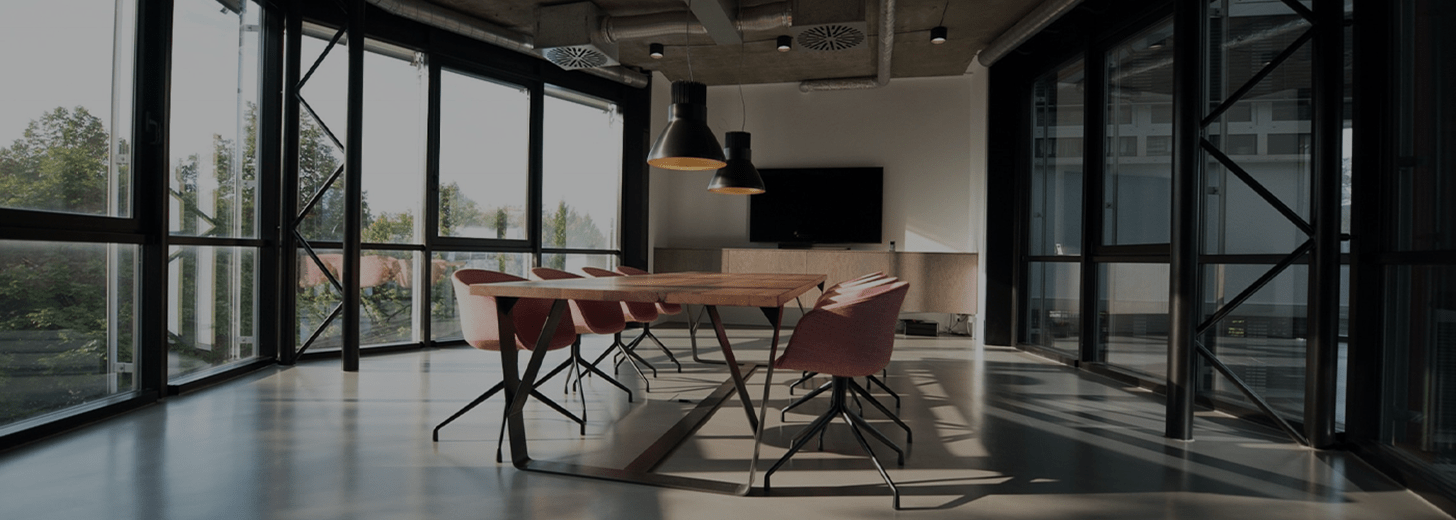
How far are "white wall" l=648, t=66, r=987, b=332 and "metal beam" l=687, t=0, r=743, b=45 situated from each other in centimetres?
212

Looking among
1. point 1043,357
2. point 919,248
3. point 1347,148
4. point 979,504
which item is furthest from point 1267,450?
point 919,248

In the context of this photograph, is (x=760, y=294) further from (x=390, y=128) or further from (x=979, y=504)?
(x=390, y=128)

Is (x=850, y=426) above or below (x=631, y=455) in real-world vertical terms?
above

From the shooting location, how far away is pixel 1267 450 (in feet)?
11.0

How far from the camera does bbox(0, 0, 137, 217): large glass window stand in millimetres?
3240

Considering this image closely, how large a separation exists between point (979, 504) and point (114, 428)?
395cm

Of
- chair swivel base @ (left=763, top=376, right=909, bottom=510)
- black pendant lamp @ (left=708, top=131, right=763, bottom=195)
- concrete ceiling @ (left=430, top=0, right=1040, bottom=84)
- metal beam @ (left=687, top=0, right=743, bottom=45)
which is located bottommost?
chair swivel base @ (left=763, top=376, right=909, bottom=510)

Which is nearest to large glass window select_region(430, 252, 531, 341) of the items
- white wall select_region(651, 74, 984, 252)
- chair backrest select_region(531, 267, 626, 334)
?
chair backrest select_region(531, 267, 626, 334)

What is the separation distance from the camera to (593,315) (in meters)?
4.60

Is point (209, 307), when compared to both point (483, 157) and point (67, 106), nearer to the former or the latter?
point (67, 106)

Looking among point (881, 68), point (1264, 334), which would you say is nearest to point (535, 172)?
point (881, 68)

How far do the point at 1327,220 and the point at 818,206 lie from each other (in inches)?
214

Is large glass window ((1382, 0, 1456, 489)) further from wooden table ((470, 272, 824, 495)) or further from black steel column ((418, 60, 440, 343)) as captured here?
black steel column ((418, 60, 440, 343))

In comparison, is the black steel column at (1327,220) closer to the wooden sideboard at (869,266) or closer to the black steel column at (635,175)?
the wooden sideboard at (869,266)
